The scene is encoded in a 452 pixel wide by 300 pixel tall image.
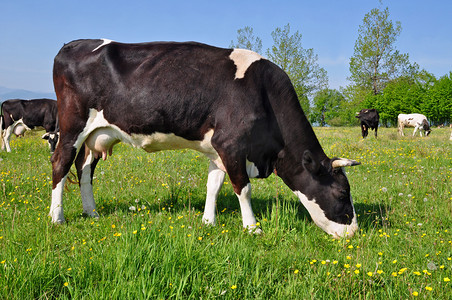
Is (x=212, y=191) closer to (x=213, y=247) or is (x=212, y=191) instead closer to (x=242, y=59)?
(x=213, y=247)

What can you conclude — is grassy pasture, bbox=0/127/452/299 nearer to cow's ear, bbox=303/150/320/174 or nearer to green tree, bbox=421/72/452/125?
cow's ear, bbox=303/150/320/174

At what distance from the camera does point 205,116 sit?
457 centimetres

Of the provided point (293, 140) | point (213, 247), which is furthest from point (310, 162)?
point (213, 247)

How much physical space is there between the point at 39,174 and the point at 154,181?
260cm

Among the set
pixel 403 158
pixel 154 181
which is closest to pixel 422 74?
pixel 403 158

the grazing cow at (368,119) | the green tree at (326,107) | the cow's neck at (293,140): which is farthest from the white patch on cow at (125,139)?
the green tree at (326,107)

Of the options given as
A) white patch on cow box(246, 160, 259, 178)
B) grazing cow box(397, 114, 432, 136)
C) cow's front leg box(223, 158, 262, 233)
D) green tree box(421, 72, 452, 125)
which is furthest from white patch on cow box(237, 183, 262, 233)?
green tree box(421, 72, 452, 125)

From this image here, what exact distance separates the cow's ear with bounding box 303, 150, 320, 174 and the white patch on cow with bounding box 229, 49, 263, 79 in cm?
129

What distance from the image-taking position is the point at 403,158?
10273 millimetres

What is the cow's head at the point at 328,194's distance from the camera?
4.64m

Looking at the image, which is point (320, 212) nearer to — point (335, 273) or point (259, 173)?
point (259, 173)

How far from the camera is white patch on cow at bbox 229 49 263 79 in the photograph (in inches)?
182

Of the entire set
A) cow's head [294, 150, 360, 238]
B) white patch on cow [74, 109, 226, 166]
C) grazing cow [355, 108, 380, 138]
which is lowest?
cow's head [294, 150, 360, 238]

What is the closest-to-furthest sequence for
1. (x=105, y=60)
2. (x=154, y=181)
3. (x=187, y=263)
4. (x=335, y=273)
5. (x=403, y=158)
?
(x=187, y=263) → (x=335, y=273) → (x=105, y=60) → (x=154, y=181) → (x=403, y=158)
